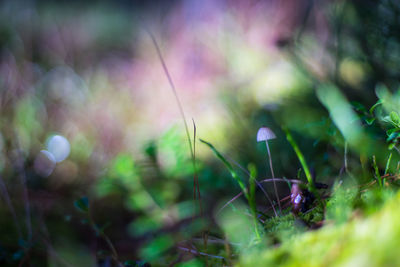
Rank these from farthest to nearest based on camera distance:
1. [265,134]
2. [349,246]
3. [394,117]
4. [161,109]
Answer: [161,109]
[265,134]
[394,117]
[349,246]

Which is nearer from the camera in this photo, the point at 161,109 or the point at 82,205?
the point at 82,205

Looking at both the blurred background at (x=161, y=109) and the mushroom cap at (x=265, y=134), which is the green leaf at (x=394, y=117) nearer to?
the blurred background at (x=161, y=109)

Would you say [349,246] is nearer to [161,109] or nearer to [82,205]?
[82,205]

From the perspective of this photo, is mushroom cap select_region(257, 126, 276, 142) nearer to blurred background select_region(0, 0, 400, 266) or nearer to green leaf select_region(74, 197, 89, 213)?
blurred background select_region(0, 0, 400, 266)

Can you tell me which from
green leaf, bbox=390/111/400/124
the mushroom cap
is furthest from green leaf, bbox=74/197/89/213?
green leaf, bbox=390/111/400/124

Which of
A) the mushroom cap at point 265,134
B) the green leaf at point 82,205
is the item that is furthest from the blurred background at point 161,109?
the mushroom cap at point 265,134

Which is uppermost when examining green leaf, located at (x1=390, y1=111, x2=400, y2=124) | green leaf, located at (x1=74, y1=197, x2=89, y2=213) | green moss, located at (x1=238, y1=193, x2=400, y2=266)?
green leaf, located at (x1=390, y1=111, x2=400, y2=124)

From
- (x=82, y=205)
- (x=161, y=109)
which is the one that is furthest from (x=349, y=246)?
(x=161, y=109)

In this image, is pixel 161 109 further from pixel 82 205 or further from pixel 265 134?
pixel 265 134

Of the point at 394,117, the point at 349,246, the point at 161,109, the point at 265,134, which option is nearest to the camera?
the point at 349,246
